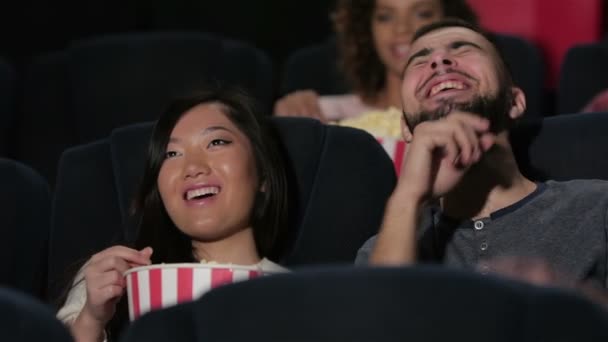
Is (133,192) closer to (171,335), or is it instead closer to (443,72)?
(443,72)

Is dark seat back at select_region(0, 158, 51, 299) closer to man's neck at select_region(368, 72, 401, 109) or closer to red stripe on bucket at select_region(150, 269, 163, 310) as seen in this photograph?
red stripe on bucket at select_region(150, 269, 163, 310)

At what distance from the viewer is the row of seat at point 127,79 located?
8.30 ft

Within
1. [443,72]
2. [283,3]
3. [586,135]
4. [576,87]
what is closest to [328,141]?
[443,72]

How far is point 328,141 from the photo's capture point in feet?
6.08

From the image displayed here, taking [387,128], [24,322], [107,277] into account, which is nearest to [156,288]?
[107,277]

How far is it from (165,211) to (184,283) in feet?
1.66

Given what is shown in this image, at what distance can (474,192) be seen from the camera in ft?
5.43

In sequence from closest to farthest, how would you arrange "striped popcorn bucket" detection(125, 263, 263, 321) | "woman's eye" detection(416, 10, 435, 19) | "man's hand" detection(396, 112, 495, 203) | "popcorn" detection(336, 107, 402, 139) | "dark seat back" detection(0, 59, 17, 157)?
"striped popcorn bucket" detection(125, 263, 263, 321), "man's hand" detection(396, 112, 495, 203), "popcorn" detection(336, 107, 402, 139), "dark seat back" detection(0, 59, 17, 157), "woman's eye" detection(416, 10, 435, 19)

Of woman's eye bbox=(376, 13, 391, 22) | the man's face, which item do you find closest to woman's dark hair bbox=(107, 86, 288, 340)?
the man's face

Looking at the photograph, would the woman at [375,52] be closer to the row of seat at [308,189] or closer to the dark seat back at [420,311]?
the row of seat at [308,189]

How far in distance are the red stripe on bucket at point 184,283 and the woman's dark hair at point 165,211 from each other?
1.46 ft

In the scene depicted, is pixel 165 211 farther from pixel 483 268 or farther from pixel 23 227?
pixel 483 268

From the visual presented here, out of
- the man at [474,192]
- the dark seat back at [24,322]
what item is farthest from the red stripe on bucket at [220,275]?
the dark seat back at [24,322]

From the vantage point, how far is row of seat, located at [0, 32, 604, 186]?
253 cm
